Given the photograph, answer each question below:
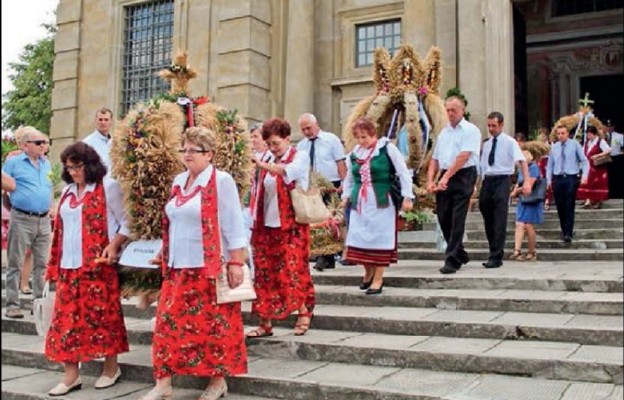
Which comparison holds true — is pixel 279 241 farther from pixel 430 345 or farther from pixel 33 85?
pixel 33 85

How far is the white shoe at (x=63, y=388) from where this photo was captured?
5070 millimetres

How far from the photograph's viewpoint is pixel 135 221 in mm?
5141

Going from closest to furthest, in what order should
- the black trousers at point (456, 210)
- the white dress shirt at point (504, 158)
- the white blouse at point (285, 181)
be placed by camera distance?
the white blouse at point (285, 181) < the black trousers at point (456, 210) < the white dress shirt at point (504, 158)

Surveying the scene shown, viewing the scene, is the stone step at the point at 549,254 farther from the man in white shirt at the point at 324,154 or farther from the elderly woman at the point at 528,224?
the man in white shirt at the point at 324,154

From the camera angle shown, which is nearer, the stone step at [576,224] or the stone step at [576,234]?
the stone step at [576,234]

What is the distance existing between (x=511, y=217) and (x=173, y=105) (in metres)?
6.98

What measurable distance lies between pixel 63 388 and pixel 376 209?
329 centimetres

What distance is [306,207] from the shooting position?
19.2 ft

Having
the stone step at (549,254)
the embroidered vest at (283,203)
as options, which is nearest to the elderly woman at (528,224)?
the stone step at (549,254)

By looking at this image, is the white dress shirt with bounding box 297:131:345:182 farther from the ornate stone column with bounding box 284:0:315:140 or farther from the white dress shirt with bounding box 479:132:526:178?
the ornate stone column with bounding box 284:0:315:140

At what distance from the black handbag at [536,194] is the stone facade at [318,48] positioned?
4819mm

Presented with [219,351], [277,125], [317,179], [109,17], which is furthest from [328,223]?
[109,17]

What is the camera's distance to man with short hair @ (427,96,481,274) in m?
7.66

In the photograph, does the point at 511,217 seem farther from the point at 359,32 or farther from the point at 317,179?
the point at 359,32
